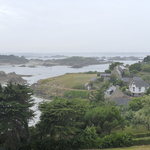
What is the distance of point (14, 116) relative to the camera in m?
15.4

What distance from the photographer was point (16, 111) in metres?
15.5

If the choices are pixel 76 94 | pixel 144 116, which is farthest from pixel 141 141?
pixel 76 94

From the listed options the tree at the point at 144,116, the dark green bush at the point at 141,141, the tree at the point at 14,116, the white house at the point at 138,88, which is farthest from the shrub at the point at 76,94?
the tree at the point at 14,116

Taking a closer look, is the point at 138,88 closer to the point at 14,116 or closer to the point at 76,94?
the point at 76,94

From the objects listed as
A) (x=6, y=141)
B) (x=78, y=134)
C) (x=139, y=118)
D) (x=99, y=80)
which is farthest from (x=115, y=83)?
(x=6, y=141)

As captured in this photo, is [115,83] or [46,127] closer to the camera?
[46,127]

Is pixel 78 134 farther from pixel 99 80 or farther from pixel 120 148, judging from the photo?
pixel 99 80

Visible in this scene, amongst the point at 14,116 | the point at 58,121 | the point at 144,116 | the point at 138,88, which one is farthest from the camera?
the point at 138,88

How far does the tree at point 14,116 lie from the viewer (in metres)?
15.2

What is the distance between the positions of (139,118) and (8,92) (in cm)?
1185

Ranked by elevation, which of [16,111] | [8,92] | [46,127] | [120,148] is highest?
[8,92]

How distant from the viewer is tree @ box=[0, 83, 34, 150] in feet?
50.0

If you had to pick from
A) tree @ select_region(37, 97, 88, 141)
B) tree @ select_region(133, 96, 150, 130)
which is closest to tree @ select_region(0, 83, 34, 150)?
tree @ select_region(37, 97, 88, 141)

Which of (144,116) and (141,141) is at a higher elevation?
(144,116)
